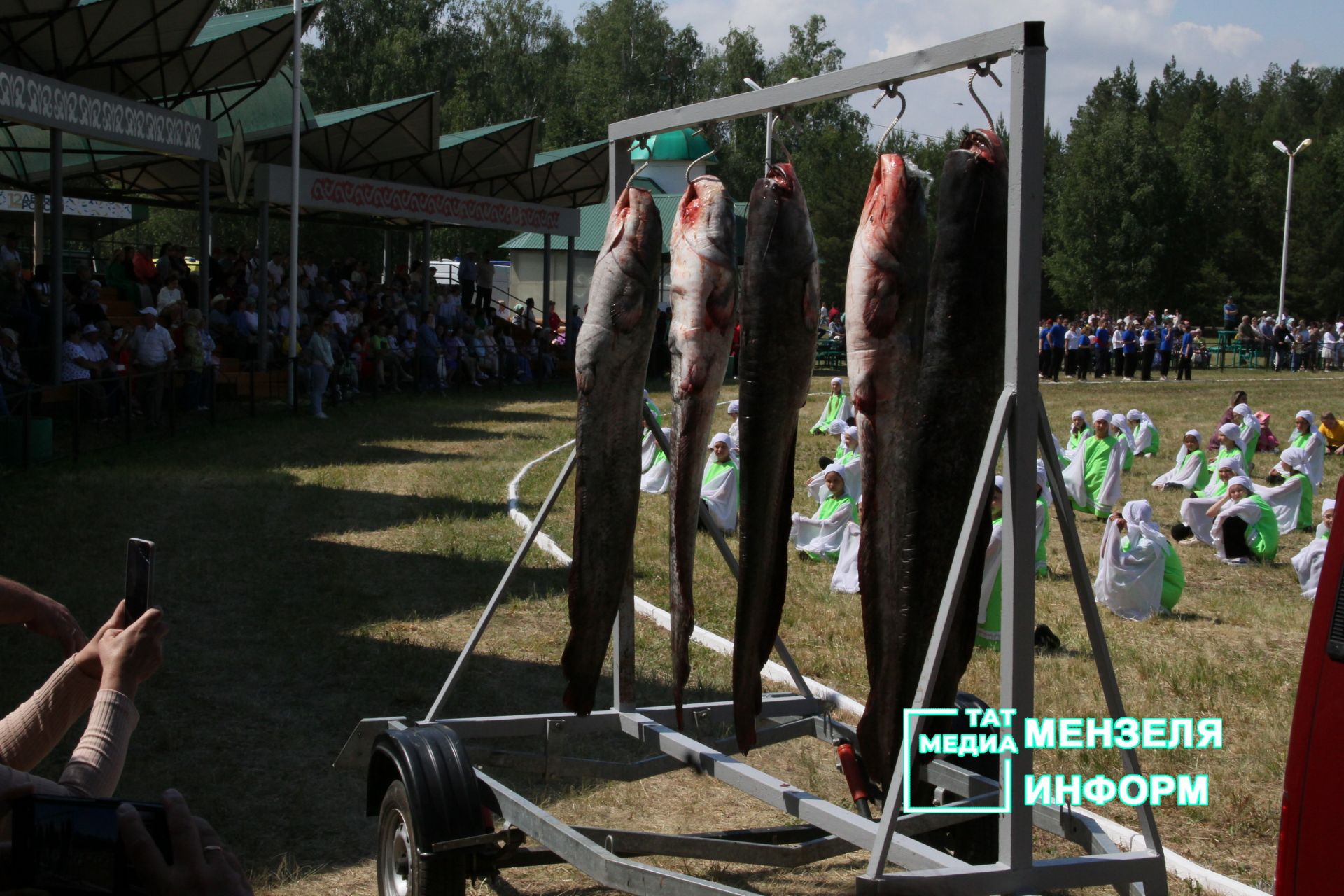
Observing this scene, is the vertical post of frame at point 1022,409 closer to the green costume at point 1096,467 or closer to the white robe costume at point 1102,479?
the white robe costume at point 1102,479

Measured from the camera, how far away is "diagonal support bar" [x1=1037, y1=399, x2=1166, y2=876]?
350cm

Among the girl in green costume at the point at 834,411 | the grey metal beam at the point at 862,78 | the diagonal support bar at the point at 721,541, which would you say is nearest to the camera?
the grey metal beam at the point at 862,78

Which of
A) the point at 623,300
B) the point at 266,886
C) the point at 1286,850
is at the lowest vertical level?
the point at 266,886

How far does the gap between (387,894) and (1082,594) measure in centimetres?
291

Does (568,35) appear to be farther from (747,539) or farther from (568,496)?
(747,539)

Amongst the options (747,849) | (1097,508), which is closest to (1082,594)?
(747,849)

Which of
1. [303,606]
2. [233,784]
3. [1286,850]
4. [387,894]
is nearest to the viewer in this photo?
[1286,850]

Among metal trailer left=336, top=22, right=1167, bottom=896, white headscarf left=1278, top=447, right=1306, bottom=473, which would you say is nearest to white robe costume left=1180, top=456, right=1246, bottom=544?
white headscarf left=1278, top=447, right=1306, bottom=473

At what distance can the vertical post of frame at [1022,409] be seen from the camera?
3.37 metres

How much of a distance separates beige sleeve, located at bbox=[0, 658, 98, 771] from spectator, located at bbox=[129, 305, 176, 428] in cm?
1664

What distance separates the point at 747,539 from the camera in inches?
164

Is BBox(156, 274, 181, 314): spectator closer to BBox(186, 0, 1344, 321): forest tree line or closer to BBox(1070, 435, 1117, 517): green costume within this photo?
BBox(1070, 435, 1117, 517): green costume

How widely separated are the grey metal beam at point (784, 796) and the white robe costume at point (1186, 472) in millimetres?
14479

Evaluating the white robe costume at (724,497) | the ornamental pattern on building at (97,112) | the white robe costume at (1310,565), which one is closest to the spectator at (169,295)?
the ornamental pattern on building at (97,112)
